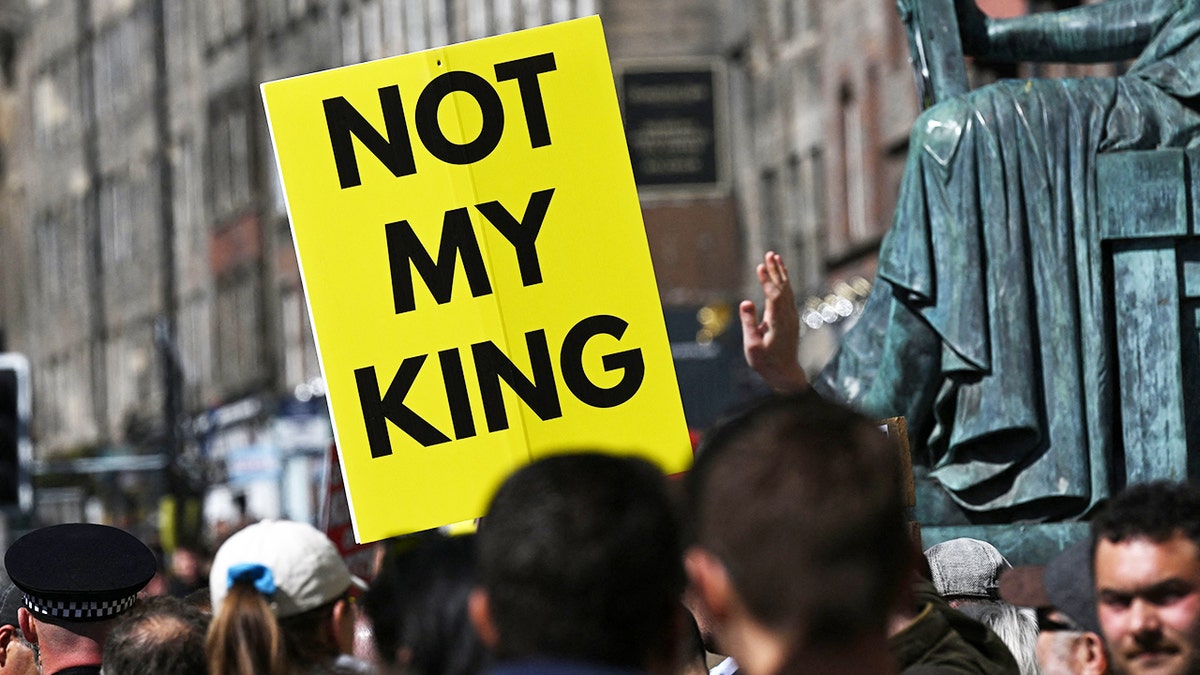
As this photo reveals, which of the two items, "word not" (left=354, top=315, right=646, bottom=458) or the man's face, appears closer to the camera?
the man's face

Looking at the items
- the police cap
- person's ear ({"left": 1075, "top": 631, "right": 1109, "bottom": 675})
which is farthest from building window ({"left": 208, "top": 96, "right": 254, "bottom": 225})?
person's ear ({"left": 1075, "top": 631, "right": 1109, "bottom": 675})

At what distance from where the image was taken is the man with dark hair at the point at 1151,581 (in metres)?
3.83

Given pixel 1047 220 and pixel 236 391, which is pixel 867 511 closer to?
pixel 1047 220

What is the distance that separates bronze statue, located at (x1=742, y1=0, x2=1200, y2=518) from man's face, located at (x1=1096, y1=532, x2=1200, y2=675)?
Answer: 317cm

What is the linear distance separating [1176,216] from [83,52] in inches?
2255

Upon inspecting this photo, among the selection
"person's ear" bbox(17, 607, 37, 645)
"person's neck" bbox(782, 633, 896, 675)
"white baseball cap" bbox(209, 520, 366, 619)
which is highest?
"person's neck" bbox(782, 633, 896, 675)

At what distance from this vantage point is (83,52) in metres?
62.2

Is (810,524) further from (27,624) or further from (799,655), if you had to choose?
(27,624)

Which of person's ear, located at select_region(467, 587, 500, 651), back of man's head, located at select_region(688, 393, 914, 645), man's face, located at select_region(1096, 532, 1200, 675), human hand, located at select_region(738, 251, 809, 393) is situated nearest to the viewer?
back of man's head, located at select_region(688, 393, 914, 645)

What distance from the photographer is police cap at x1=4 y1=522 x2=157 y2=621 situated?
578 centimetres

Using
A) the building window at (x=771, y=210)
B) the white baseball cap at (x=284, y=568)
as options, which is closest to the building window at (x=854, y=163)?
the building window at (x=771, y=210)

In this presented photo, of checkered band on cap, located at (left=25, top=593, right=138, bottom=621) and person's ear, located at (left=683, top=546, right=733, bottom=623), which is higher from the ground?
person's ear, located at (left=683, top=546, right=733, bottom=623)

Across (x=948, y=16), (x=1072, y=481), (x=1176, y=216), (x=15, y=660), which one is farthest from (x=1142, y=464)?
(x=15, y=660)

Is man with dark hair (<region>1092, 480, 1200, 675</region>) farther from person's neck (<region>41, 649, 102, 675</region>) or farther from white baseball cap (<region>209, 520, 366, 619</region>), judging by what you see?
person's neck (<region>41, 649, 102, 675</region>)
